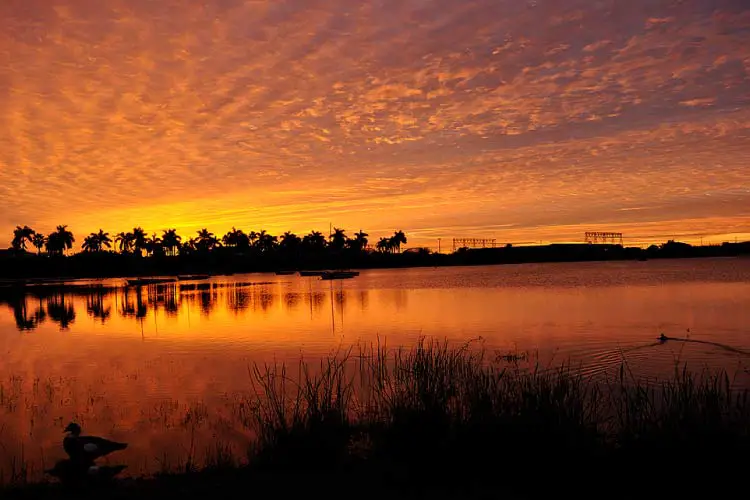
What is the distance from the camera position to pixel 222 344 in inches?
1188

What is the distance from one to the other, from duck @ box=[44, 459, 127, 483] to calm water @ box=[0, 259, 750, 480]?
0.60 meters

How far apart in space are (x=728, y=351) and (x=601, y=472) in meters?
18.2

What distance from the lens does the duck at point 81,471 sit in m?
10.2

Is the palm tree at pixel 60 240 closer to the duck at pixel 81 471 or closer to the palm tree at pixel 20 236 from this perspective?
the palm tree at pixel 20 236

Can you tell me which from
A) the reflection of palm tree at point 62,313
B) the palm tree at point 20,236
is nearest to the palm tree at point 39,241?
the palm tree at point 20,236

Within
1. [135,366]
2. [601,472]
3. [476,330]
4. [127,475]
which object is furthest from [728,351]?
[135,366]

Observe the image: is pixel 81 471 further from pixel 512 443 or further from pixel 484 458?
pixel 512 443

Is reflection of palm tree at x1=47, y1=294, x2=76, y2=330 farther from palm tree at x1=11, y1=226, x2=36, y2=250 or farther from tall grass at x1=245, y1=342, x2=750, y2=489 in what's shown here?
palm tree at x1=11, y1=226, x2=36, y2=250

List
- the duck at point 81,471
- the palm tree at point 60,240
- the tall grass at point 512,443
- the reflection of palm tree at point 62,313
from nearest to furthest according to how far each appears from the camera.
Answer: the tall grass at point 512,443 < the duck at point 81,471 < the reflection of palm tree at point 62,313 < the palm tree at point 60,240

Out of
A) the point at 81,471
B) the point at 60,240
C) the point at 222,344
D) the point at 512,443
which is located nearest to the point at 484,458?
the point at 512,443

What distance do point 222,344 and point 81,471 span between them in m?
19.8

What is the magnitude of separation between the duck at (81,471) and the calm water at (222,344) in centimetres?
60

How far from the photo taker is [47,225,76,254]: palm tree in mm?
182500

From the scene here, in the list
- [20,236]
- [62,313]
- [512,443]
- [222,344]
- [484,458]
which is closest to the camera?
[484,458]
